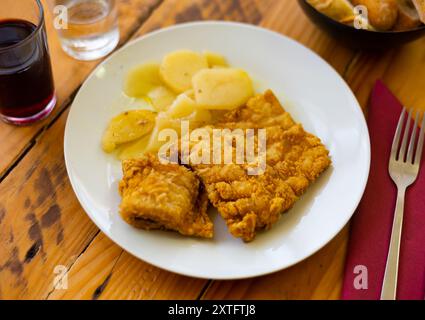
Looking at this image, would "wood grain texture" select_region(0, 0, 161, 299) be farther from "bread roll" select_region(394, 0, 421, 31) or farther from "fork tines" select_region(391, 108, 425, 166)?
"bread roll" select_region(394, 0, 421, 31)

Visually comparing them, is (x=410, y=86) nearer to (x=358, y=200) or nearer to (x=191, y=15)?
(x=358, y=200)

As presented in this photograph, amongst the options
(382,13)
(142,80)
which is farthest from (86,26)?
(382,13)

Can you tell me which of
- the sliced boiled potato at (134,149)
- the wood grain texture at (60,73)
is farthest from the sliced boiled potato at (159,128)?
the wood grain texture at (60,73)

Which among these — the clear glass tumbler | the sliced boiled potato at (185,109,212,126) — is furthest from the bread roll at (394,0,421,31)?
the clear glass tumbler

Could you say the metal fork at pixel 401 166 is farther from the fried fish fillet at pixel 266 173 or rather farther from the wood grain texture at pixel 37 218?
the wood grain texture at pixel 37 218

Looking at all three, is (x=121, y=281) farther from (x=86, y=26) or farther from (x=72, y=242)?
(x=86, y=26)
